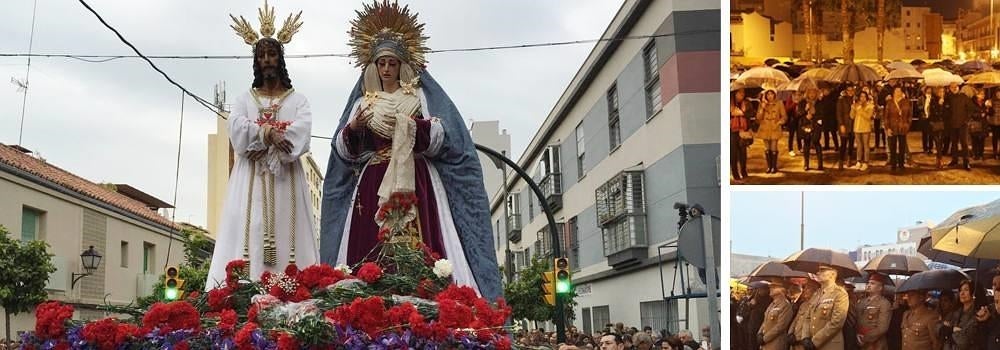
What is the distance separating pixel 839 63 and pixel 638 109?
8.09 m

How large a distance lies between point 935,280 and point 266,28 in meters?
7.17

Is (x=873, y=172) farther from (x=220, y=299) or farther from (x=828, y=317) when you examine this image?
(x=220, y=299)

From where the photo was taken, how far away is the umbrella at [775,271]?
10836mm

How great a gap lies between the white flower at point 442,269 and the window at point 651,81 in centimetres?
1313

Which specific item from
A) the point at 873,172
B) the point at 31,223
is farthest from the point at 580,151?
the point at 873,172

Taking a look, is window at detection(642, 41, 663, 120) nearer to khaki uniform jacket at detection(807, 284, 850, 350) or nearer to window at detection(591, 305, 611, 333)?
window at detection(591, 305, 611, 333)

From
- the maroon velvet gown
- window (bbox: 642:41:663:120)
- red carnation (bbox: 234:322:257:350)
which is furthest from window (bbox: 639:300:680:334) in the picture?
red carnation (bbox: 234:322:257:350)

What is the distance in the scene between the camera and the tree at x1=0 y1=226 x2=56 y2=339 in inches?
678


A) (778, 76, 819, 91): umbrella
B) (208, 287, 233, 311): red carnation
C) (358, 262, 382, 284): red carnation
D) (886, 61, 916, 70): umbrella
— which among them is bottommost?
(208, 287, 233, 311): red carnation

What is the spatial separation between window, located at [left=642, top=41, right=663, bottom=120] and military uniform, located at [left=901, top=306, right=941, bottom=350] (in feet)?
26.6

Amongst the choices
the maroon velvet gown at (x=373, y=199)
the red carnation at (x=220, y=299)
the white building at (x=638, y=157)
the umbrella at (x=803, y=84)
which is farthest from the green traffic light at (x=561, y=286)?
the red carnation at (x=220, y=299)

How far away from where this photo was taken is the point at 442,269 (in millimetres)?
5605

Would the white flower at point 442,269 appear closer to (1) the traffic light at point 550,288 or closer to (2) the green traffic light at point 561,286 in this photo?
(2) the green traffic light at point 561,286

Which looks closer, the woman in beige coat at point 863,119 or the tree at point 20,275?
the woman in beige coat at point 863,119
